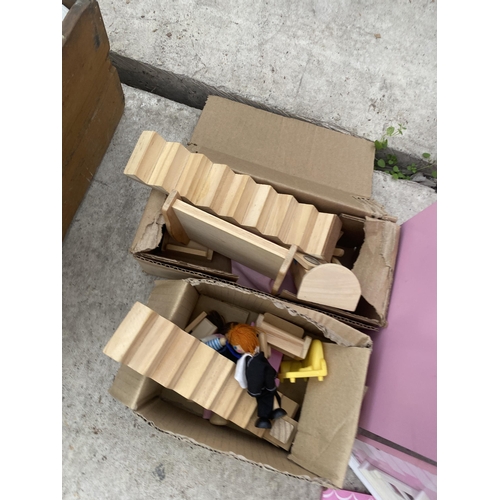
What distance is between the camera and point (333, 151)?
1062 mm

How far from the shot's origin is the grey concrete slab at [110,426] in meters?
1.04

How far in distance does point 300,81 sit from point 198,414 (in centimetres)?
110

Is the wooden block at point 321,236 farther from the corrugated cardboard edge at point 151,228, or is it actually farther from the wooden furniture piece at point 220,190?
the corrugated cardboard edge at point 151,228

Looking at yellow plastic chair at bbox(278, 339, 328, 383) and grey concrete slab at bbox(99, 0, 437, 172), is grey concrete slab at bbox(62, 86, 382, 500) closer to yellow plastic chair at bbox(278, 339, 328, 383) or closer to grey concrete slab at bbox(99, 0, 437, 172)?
yellow plastic chair at bbox(278, 339, 328, 383)

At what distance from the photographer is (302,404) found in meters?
0.98

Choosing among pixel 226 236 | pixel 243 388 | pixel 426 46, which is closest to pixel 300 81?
pixel 426 46

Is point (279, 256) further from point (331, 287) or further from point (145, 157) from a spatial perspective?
point (145, 157)

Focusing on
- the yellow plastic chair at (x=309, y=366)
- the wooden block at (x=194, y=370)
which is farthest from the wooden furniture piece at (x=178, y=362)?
the yellow plastic chair at (x=309, y=366)

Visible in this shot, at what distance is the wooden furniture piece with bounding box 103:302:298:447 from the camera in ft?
2.35

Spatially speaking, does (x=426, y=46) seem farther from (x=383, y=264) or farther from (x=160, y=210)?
(x=160, y=210)

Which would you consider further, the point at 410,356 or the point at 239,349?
the point at 239,349

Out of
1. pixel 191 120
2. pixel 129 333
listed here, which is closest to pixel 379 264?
pixel 129 333

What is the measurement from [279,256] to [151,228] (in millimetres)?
307

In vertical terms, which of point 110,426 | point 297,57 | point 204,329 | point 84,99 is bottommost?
point 110,426
